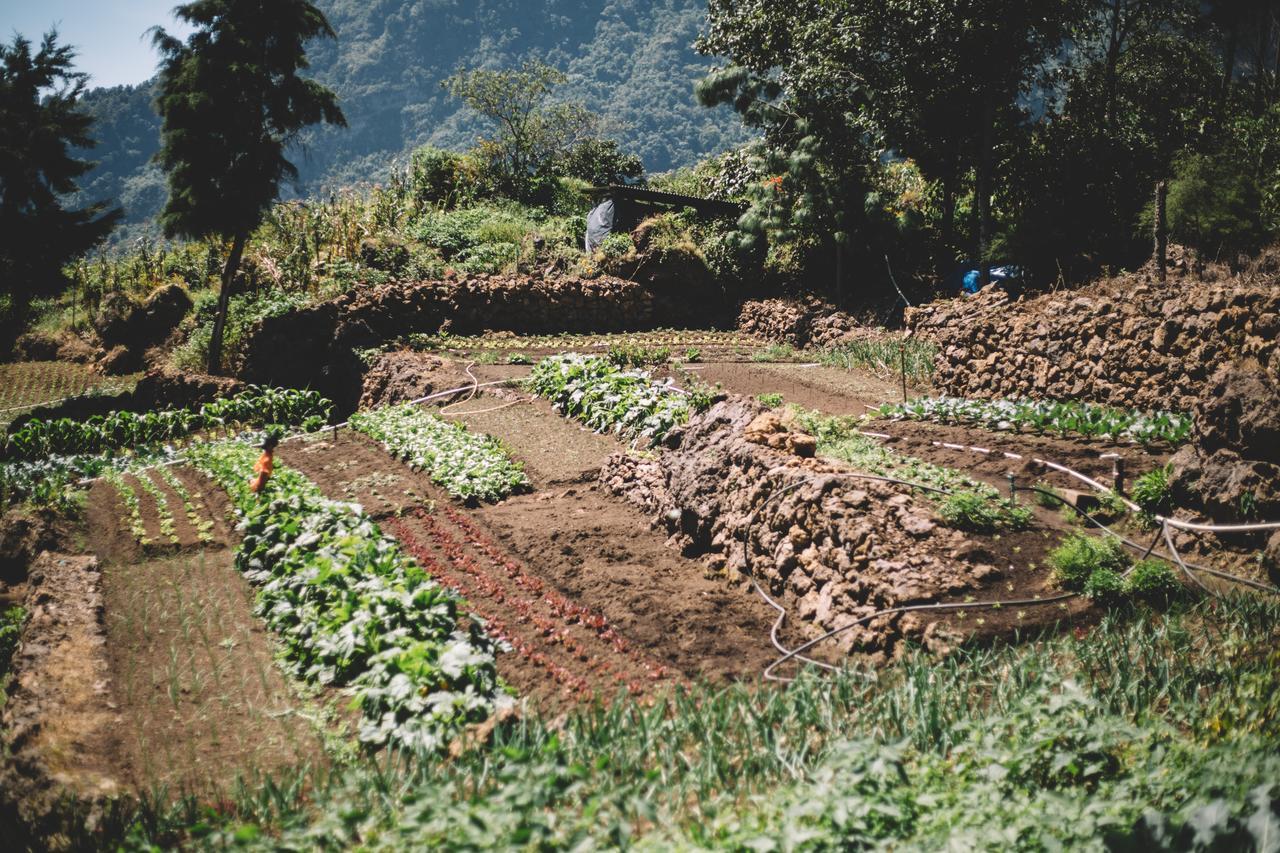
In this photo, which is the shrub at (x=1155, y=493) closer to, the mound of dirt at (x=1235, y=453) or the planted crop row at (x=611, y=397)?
the mound of dirt at (x=1235, y=453)

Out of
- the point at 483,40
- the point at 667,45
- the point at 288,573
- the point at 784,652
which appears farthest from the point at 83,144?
the point at 483,40

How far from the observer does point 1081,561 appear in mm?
5723

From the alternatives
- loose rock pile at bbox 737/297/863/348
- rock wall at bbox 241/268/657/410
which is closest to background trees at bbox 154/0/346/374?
rock wall at bbox 241/268/657/410

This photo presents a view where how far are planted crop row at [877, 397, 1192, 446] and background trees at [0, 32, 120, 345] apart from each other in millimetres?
17083

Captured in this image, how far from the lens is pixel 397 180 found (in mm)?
27656

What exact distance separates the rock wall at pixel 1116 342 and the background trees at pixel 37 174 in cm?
1777

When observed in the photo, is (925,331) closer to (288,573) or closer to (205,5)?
(288,573)

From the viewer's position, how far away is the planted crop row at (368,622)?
4.54 m

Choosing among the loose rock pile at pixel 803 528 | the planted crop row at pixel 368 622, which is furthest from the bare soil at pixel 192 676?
the loose rock pile at pixel 803 528

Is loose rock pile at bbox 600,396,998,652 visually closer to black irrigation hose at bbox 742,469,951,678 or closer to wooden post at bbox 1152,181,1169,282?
black irrigation hose at bbox 742,469,951,678

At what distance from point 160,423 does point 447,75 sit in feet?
456

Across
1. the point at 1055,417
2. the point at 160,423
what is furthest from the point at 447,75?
the point at 1055,417

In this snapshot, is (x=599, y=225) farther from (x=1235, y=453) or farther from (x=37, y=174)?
(x=1235, y=453)

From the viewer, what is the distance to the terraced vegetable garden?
10.1ft
